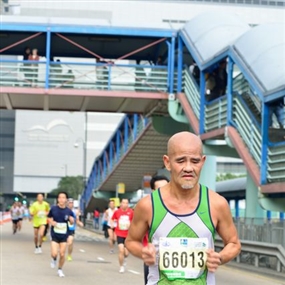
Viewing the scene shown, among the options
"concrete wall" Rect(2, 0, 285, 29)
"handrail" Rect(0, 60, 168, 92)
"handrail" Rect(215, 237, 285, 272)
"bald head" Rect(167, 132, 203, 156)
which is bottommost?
"handrail" Rect(215, 237, 285, 272)

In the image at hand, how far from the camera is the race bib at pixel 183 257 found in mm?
5270

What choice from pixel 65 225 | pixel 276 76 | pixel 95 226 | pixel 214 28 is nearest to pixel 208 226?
pixel 65 225

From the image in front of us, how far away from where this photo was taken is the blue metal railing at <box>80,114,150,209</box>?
41719 millimetres

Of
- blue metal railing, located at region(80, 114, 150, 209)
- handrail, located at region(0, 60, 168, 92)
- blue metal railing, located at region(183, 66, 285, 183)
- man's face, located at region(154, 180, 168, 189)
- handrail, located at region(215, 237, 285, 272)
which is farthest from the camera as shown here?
blue metal railing, located at region(80, 114, 150, 209)

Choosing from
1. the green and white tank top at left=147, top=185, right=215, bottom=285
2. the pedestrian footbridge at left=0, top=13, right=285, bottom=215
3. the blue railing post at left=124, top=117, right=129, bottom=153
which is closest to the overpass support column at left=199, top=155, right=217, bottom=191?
the pedestrian footbridge at left=0, top=13, right=285, bottom=215

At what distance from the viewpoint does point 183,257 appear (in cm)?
526

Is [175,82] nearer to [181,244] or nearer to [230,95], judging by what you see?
[230,95]

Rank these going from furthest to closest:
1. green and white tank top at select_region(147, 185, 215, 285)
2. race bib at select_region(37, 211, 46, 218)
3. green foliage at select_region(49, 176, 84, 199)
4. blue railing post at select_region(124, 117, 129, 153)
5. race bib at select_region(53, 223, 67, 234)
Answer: green foliage at select_region(49, 176, 84, 199) → blue railing post at select_region(124, 117, 129, 153) → race bib at select_region(37, 211, 46, 218) → race bib at select_region(53, 223, 67, 234) → green and white tank top at select_region(147, 185, 215, 285)

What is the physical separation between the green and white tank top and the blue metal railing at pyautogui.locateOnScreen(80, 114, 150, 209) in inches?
1216

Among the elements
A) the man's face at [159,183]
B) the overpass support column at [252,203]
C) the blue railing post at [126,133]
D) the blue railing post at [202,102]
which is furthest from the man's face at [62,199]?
the blue railing post at [126,133]

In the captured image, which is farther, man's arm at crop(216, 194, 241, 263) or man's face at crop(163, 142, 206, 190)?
man's arm at crop(216, 194, 241, 263)

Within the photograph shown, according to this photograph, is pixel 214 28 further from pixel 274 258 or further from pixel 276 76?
pixel 274 258

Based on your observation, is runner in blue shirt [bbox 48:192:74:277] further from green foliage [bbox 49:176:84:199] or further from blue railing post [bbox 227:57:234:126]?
green foliage [bbox 49:176:84:199]

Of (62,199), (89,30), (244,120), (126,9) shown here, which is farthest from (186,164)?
(126,9)
